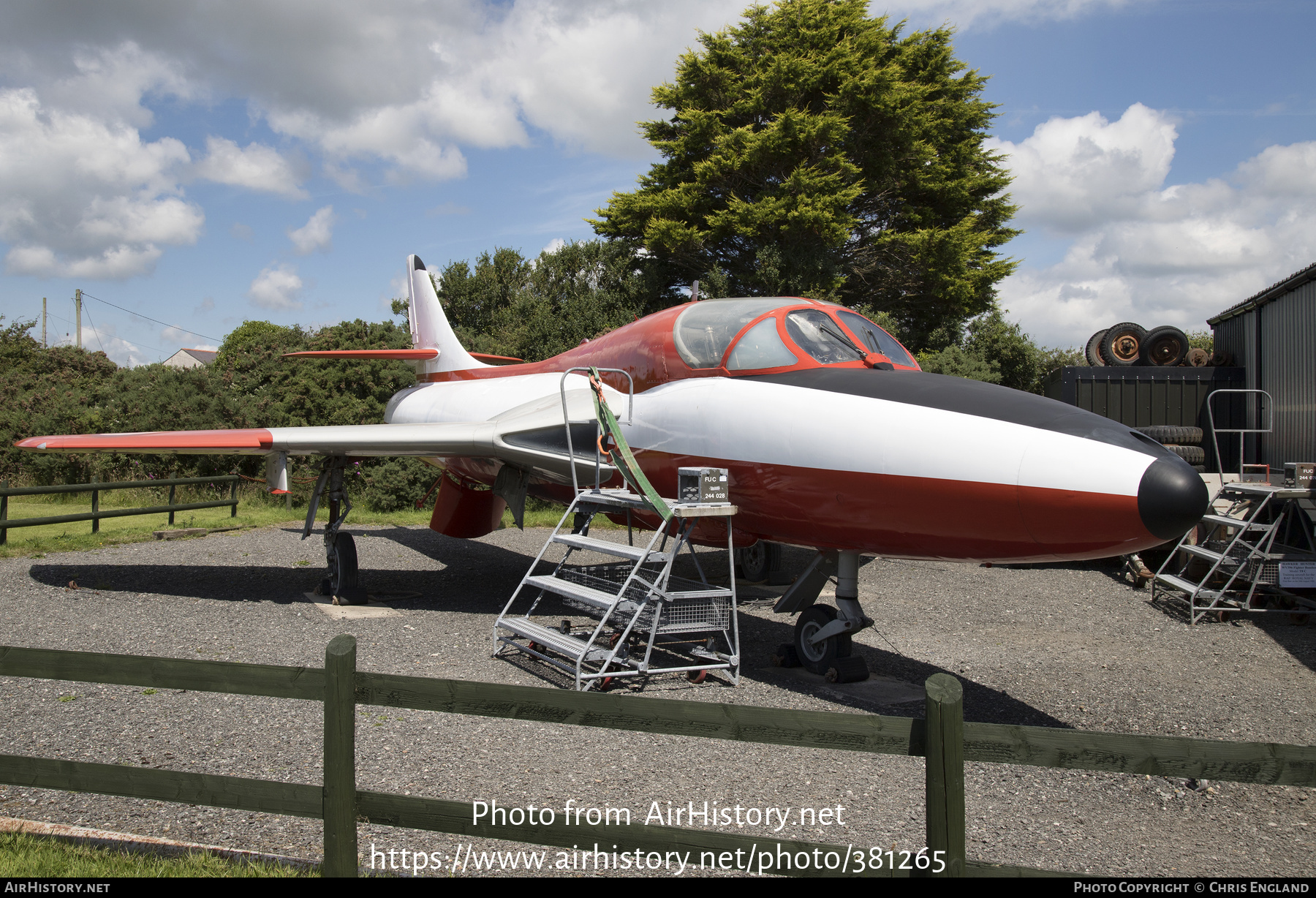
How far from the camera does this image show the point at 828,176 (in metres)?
20.0

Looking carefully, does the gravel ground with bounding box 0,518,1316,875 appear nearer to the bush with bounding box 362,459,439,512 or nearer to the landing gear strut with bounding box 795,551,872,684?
the landing gear strut with bounding box 795,551,872,684

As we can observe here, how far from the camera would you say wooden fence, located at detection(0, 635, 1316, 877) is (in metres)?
2.45

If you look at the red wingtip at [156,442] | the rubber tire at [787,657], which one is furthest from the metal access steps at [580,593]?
the red wingtip at [156,442]

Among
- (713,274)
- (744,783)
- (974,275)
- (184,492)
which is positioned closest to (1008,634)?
(744,783)

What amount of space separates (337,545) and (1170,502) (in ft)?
27.1

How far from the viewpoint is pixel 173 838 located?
3572mm

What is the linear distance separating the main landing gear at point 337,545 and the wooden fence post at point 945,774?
7783 mm

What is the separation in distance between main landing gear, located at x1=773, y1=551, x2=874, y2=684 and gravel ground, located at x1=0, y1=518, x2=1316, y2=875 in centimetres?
19

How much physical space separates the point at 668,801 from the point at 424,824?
158cm

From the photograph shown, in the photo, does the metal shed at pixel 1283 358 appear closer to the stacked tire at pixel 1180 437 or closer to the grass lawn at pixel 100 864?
the stacked tire at pixel 1180 437

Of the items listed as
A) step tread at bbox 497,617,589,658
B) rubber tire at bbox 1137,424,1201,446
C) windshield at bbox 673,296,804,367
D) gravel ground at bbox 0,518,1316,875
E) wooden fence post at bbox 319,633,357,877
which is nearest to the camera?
wooden fence post at bbox 319,633,357,877

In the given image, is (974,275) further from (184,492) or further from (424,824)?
(424,824)

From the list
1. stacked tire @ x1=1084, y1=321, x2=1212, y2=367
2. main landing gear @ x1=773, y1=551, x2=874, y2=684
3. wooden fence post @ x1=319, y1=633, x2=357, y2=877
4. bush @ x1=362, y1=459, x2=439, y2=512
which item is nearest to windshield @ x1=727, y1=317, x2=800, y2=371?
main landing gear @ x1=773, y1=551, x2=874, y2=684

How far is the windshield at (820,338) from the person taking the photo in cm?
628
